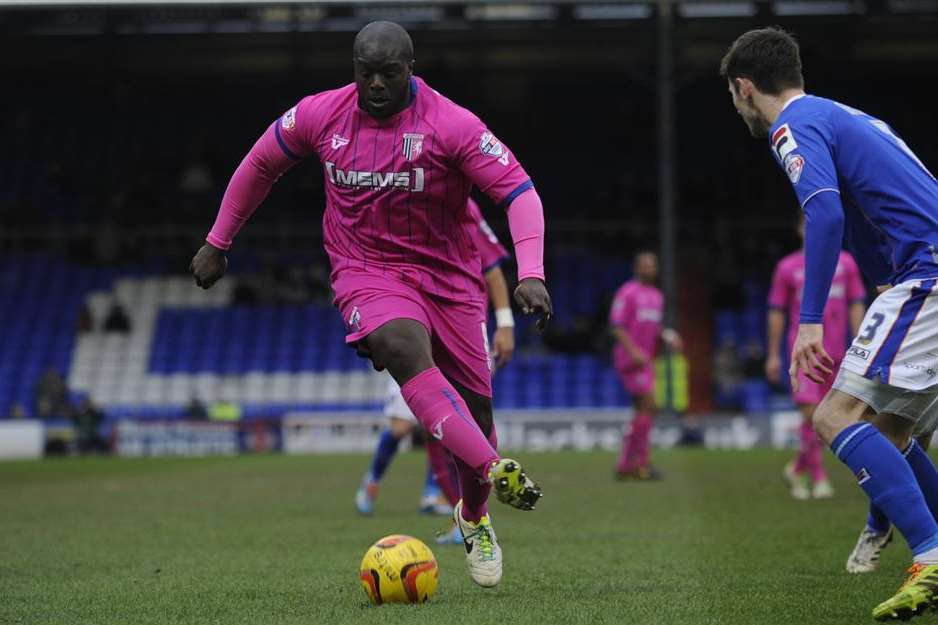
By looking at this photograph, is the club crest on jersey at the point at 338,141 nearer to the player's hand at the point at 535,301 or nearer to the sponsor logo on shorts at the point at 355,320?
the sponsor logo on shorts at the point at 355,320

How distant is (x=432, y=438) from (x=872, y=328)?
4286mm

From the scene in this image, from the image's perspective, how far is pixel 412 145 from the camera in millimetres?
6148

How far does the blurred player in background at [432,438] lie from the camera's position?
28.1 ft

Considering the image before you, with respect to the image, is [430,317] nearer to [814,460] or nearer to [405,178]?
[405,178]

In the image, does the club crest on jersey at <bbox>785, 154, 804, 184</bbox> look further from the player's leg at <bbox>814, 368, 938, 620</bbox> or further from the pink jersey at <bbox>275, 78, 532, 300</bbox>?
the pink jersey at <bbox>275, 78, 532, 300</bbox>

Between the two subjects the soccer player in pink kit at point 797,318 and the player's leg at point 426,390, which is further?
the soccer player in pink kit at point 797,318

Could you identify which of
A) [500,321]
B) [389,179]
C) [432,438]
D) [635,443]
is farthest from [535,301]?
[635,443]

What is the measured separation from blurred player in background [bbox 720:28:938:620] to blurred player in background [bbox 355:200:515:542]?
6.07 feet

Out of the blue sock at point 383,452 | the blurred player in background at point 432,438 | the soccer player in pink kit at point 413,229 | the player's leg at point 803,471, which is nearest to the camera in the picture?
the soccer player in pink kit at point 413,229

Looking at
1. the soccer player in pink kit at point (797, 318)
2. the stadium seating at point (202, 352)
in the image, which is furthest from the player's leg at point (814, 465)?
the stadium seating at point (202, 352)

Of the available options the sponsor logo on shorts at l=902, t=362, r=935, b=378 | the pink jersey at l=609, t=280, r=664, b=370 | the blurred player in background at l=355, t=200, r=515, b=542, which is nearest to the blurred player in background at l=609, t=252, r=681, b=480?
the pink jersey at l=609, t=280, r=664, b=370

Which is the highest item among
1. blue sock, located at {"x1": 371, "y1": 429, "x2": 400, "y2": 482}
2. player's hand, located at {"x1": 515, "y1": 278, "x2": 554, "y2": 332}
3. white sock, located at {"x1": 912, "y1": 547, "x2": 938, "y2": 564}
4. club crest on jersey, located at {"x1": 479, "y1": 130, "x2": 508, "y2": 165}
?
club crest on jersey, located at {"x1": 479, "y1": 130, "x2": 508, "y2": 165}

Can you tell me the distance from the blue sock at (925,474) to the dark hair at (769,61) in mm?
1671

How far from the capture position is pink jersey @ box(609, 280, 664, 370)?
15.6 meters
